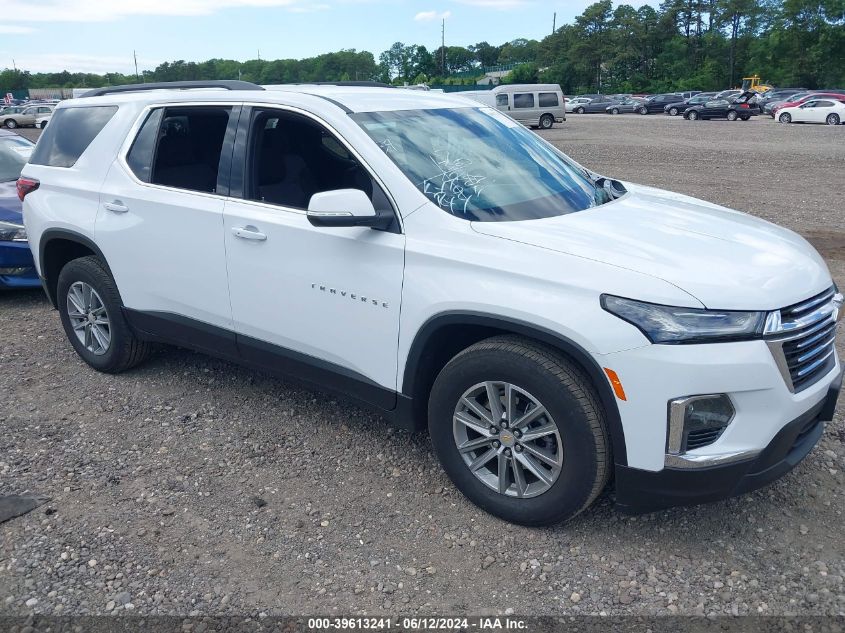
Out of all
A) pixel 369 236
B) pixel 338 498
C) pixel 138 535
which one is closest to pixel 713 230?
pixel 369 236

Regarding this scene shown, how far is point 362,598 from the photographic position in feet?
9.31

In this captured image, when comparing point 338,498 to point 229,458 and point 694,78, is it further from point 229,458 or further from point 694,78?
point 694,78

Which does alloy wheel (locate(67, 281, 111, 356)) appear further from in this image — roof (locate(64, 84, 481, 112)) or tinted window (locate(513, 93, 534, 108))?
tinted window (locate(513, 93, 534, 108))

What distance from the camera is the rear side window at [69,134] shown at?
15.5 feet

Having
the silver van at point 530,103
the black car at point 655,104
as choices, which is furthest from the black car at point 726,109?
the silver van at point 530,103

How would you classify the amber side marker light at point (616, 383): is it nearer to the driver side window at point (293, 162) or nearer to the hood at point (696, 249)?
the hood at point (696, 249)

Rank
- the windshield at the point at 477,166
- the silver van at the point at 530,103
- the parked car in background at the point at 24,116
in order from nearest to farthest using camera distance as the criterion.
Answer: the windshield at the point at 477,166 → the silver van at the point at 530,103 → the parked car in background at the point at 24,116

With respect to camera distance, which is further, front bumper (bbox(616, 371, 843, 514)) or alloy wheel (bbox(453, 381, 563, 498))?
alloy wheel (bbox(453, 381, 563, 498))

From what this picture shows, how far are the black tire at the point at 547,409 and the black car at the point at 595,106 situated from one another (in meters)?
53.7

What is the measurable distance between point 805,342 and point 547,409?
1.03 meters

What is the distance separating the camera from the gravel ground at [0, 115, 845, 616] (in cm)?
283

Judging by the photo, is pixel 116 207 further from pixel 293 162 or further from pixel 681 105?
pixel 681 105

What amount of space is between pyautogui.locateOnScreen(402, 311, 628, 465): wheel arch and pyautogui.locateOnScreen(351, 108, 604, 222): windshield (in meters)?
0.50

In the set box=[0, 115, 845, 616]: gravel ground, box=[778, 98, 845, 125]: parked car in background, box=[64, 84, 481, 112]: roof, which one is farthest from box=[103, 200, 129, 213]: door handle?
box=[778, 98, 845, 125]: parked car in background
